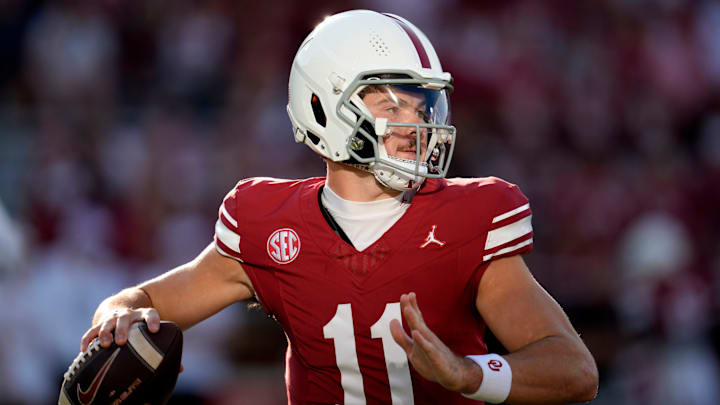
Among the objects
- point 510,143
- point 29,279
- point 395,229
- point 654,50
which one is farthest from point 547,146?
point 395,229

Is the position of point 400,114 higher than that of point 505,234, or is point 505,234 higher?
point 400,114

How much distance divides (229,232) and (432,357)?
0.90 m

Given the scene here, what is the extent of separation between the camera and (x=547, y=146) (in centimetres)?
718

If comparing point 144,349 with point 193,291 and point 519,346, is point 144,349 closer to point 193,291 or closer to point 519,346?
point 193,291

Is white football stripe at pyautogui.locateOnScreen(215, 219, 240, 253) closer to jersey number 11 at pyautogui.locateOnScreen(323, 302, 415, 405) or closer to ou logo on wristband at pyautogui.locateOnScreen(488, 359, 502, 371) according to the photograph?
jersey number 11 at pyautogui.locateOnScreen(323, 302, 415, 405)

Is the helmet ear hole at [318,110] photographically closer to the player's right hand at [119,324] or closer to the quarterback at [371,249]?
the quarterback at [371,249]

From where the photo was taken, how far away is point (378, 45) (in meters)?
2.68

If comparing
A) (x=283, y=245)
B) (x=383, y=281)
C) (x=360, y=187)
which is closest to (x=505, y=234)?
(x=383, y=281)

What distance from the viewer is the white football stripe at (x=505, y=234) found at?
2520mm

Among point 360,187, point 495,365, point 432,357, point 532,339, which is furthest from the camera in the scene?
point 360,187

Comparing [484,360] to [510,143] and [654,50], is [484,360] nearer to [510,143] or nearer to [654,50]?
[510,143]

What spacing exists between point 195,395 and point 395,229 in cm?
315

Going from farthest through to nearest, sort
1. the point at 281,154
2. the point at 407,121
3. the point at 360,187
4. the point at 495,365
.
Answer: the point at 281,154
the point at 360,187
the point at 407,121
the point at 495,365

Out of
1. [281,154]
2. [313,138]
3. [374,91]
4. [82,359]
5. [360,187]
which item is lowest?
[281,154]
